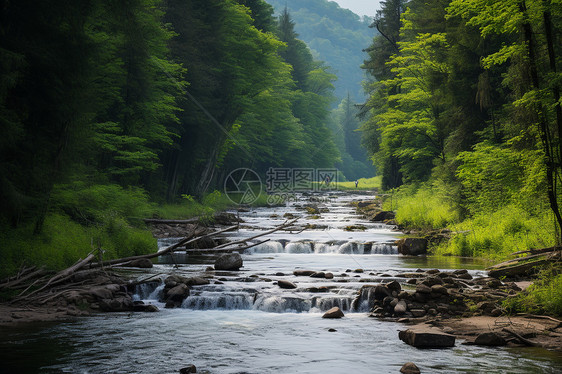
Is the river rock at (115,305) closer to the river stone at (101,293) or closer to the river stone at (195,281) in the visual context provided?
the river stone at (101,293)

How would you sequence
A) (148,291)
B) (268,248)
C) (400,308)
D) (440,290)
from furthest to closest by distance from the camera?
(268,248) < (148,291) < (440,290) < (400,308)

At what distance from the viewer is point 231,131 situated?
41.3 m

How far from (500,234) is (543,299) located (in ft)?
29.8

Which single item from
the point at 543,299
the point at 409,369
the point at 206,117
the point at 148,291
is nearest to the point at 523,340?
the point at 543,299

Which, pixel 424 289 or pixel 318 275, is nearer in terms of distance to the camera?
pixel 424 289

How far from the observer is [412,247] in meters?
22.6

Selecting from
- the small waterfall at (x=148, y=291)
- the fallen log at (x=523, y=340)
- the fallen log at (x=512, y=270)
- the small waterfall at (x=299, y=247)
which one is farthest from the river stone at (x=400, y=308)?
the small waterfall at (x=299, y=247)

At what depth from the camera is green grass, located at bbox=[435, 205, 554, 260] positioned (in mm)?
17953

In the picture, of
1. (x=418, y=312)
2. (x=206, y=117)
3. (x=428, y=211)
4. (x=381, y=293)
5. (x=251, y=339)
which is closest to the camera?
(x=251, y=339)

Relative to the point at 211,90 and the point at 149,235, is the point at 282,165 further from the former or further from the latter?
the point at 149,235

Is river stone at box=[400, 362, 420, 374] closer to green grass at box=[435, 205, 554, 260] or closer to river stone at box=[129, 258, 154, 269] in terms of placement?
green grass at box=[435, 205, 554, 260]

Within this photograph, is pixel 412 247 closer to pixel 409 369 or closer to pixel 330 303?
pixel 330 303

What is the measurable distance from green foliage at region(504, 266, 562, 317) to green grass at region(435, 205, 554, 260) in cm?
543

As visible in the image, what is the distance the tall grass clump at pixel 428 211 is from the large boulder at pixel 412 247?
3906 millimetres
